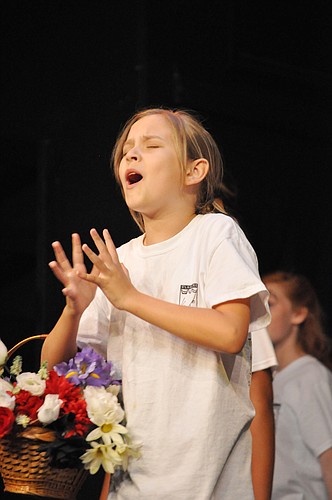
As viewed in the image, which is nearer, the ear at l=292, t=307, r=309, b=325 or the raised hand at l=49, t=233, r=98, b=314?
the raised hand at l=49, t=233, r=98, b=314

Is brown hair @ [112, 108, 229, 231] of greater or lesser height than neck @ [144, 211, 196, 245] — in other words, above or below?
above

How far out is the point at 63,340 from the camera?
2.14 meters

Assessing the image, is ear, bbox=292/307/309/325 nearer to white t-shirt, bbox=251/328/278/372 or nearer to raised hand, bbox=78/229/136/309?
white t-shirt, bbox=251/328/278/372

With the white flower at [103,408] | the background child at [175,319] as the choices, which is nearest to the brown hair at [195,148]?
the background child at [175,319]

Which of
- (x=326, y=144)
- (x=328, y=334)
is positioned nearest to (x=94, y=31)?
(x=326, y=144)

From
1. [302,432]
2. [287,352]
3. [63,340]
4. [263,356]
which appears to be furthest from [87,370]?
[287,352]

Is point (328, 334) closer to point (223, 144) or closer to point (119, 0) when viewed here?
point (223, 144)

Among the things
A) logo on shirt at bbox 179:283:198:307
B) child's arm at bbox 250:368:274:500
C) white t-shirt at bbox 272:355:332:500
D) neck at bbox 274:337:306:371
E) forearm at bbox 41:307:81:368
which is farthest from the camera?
neck at bbox 274:337:306:371

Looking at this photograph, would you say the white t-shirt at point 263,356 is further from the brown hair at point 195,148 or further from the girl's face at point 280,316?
the girl's face at point 280,316

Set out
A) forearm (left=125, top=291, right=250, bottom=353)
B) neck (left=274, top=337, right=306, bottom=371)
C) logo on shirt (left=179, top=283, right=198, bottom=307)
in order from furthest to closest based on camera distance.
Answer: neck (left=274, top=337, right=306, bottom=371) < logo on shirt (left=179, top=283, right=198, bottom=307) < forearm (left=125, top=291, right=250, bottom=353)

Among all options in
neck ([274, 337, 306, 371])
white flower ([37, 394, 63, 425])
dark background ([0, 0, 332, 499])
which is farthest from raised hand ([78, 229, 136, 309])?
neck ([274, 337, 306, 371])

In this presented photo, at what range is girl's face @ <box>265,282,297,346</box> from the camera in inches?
150

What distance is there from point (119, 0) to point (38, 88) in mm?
421

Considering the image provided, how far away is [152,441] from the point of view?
6.44 ft
